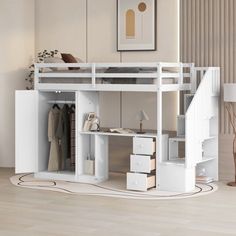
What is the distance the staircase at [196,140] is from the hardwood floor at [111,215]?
0.39 m

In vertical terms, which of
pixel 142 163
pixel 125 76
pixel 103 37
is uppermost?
pixel 103 37

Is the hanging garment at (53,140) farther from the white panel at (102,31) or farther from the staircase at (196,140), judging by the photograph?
the staircase at (196,140)

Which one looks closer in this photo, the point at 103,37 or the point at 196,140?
the point at 196,140

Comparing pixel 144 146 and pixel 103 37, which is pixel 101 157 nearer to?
pixel 144 146

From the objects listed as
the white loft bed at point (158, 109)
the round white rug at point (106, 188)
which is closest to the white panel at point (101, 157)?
A: the white loft bed at point (158, 109)

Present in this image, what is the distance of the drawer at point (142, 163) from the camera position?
6.48 meters

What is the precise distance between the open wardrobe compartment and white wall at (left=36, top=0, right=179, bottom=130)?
Answer: 74 centimetres

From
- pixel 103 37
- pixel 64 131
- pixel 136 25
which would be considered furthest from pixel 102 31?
pixel 64 131

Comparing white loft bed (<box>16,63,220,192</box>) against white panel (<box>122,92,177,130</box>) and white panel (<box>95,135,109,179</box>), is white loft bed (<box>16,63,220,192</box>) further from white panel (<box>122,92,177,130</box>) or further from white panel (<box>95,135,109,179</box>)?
white panel (<box>122,92,177,130</box>)

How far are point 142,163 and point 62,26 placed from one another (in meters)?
2.58

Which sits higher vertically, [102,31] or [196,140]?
[102,31]

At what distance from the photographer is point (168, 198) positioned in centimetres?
611

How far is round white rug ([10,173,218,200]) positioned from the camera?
6254 mm

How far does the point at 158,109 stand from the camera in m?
6.46
